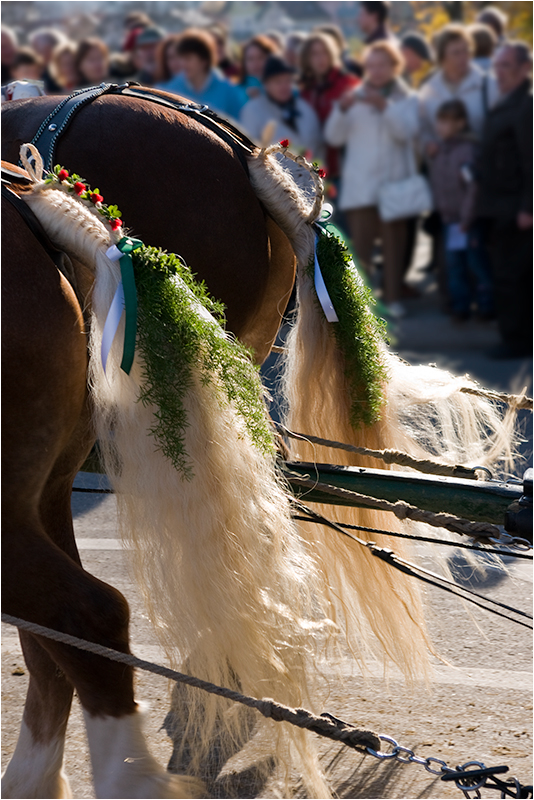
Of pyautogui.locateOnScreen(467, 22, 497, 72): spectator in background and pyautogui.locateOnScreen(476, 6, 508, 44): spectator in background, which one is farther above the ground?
pyautogui.locateOnScreen(476, 6, 508, 44): spectator in background

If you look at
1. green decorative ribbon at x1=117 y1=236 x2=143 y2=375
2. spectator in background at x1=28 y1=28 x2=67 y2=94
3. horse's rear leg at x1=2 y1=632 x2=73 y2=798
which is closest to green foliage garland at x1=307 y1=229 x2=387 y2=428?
green decorative ribbon at x1=117 y1=236 x2=143 y2=375

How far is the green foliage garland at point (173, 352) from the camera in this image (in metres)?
1.56

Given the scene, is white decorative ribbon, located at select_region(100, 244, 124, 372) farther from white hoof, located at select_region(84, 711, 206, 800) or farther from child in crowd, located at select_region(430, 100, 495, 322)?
child in crowd, located at select_region(430, 100, 495, 322)

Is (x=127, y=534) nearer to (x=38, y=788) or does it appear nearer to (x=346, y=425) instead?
(x=38, y=788)

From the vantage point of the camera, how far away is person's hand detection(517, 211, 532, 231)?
18.5 feet

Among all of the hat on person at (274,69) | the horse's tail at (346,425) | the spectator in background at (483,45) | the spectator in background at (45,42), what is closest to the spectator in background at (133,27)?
the spectator in background at (45,42)

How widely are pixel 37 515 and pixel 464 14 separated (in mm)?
9490

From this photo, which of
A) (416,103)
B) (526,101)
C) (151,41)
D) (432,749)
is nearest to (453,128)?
(416,103)

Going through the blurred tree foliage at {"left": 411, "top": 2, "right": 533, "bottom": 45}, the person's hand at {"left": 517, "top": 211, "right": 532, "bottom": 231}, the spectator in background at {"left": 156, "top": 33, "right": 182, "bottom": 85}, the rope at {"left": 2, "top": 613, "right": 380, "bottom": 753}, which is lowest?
the rope at {"left": 2, "top": 613, "right": 380, "bottom": 753}

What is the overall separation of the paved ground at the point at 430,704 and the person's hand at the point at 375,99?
13.9 ft

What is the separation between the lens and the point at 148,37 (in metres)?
7.62

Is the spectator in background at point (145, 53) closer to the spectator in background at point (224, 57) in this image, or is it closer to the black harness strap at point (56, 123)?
the spectator in background at point (224, 57)

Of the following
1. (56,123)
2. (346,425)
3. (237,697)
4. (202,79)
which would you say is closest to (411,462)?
(346,425)

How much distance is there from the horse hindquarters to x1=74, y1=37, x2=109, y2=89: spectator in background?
546 cm
